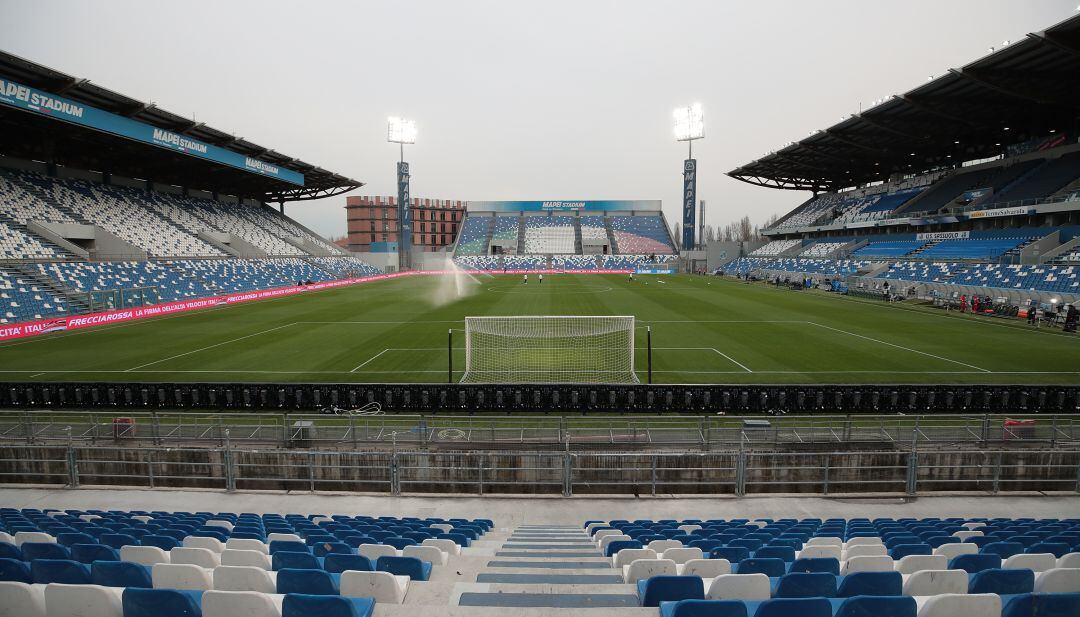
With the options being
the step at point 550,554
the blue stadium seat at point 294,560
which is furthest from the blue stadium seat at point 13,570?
the step at point 550,554

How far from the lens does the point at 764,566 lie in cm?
421

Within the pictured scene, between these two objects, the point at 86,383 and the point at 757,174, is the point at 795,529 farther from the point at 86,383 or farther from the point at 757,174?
the point at 757,174

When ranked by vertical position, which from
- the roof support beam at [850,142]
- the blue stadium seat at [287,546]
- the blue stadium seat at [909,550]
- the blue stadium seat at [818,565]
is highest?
the roof support beam at [850,142]

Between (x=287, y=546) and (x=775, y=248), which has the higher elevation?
(x=775, y=248)

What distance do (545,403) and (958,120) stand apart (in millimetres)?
48606

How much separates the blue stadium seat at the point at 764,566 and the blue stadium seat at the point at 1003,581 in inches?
49.9

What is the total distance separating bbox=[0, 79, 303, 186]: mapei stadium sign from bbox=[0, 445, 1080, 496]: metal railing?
34456 millimetres

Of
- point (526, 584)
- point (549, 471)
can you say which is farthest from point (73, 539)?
point (549, 471)

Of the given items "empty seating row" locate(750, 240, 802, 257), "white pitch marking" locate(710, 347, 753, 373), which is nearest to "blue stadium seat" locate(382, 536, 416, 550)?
"white pitch marking" locate(710, 347, 753, 373)

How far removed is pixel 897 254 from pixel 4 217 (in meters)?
72.9

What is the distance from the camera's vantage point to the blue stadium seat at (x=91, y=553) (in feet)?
13.9

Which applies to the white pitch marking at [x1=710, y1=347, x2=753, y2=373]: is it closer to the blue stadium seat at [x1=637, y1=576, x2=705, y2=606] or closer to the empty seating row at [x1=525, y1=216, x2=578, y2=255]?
the blue stadium seat at [x1=637, y1=576, x2=705, y2=606]

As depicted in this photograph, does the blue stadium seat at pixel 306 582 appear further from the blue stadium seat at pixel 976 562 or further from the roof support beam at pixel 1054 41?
the roof support beam at pixel 1054 41

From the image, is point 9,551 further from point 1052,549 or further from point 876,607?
point 1052,549
